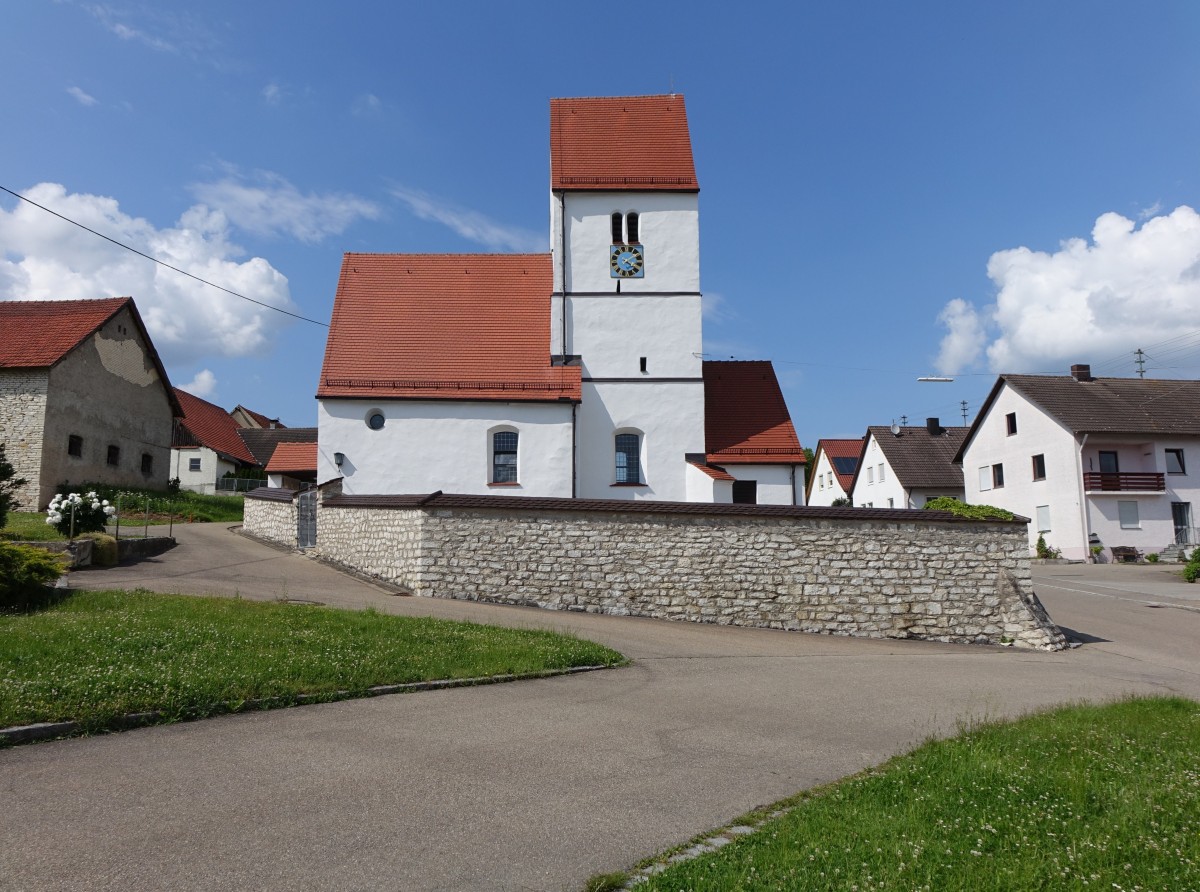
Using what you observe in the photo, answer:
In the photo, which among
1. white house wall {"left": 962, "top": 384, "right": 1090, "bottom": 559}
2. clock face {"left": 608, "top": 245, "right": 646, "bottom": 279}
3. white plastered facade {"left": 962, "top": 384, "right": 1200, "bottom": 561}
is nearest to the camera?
clock face {"left": 608, "top": 245, "right": 646, "bottom": 279}

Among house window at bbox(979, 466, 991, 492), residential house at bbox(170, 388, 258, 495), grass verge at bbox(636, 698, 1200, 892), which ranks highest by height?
residential house at bbox(170, 388, 258, 495)

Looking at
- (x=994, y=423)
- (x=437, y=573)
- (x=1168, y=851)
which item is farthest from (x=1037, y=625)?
(x=994, y=423)

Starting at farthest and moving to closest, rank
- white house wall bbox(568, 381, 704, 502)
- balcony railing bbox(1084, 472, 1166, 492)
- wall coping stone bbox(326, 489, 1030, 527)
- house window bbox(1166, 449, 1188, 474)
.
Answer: house window bbox(1166, 449, 1188, 474)
balcony railing bbox(1084, 472, 1166, 492)
white house wall bbox(568, 381, 704, 502)
wall coping stone bbox(326, 489, 1030, 527)

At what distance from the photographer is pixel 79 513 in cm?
1803

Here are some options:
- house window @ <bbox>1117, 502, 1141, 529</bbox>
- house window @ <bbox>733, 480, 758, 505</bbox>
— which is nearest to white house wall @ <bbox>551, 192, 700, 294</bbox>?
house window @ <bbox>733, 480, 758, 505</bbox>

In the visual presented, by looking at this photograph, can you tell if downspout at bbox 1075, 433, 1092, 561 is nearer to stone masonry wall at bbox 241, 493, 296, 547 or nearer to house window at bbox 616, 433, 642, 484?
house window at bbox 616, 433, 642, 484

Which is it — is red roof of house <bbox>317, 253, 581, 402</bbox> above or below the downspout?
above

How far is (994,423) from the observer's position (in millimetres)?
42062

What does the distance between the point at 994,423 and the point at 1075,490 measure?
7.09m

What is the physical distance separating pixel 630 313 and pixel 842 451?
37.4 metres

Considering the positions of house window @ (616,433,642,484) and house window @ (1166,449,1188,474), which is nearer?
house window @ (616,433,642,484)

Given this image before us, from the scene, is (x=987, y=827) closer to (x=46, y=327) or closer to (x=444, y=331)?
(x=444, y=331)

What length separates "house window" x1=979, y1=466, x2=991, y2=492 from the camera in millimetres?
42500

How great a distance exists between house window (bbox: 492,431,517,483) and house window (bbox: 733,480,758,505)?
6851 mm
